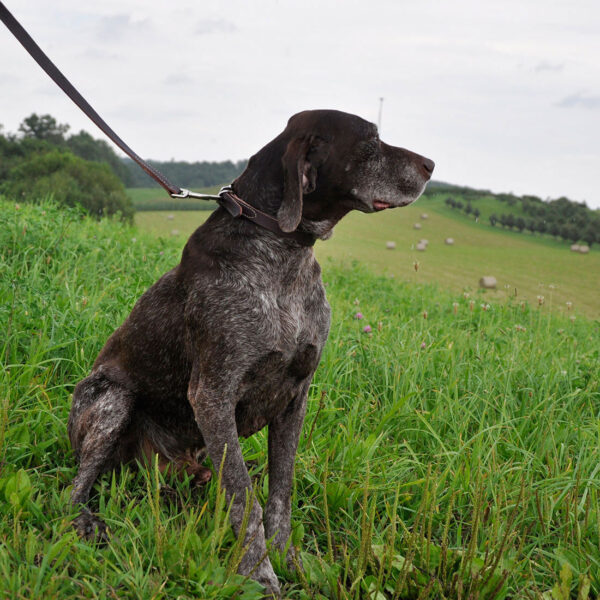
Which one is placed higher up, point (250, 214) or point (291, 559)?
point (250, 214)

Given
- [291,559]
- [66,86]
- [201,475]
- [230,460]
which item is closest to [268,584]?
[291,559]

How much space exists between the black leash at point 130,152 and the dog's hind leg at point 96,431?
1083mm

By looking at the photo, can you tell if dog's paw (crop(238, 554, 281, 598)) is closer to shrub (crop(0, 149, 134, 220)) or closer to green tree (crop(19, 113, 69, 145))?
shrub (crop(0, 149, 134, 220))

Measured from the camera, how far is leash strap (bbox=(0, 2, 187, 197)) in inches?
113

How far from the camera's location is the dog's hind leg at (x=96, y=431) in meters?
3.04

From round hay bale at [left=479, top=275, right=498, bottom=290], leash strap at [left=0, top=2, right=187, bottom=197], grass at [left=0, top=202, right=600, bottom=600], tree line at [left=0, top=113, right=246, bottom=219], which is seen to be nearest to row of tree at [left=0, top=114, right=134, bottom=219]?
tree line at [left=0, top=113, right=246, bottom=219]

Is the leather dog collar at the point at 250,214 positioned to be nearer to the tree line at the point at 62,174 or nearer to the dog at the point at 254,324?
the dog at the point at 254,324

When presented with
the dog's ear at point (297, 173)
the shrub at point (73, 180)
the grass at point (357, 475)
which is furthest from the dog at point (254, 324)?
the shrub at point (73, 180)

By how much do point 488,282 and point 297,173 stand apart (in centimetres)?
857

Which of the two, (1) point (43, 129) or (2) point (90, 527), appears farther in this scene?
(1) point (43, 129)

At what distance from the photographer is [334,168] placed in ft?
9.11

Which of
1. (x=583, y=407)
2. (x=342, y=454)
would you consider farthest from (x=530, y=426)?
(x=342, y=454)

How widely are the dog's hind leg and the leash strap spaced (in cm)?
110

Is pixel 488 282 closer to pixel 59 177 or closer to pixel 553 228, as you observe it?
pixel 553 228
